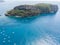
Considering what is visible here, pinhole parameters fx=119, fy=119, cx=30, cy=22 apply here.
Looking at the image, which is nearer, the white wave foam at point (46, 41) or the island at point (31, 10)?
the white wave foam at point (46, 41)

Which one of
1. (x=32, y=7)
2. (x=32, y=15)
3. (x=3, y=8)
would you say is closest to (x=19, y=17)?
(x=32, y=15)

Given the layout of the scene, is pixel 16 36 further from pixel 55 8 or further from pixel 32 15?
pixel 55 8

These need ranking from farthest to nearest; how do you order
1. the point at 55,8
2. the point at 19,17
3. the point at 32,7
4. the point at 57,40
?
the point at 55,8
the point at 32,7
the point at 19,17
the point at 57,40

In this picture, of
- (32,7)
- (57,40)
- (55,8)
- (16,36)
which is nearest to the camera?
(57,40)

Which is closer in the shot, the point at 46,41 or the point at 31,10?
the point at 46,41

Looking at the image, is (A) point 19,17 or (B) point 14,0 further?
(B) point 14,0

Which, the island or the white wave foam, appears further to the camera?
the island
